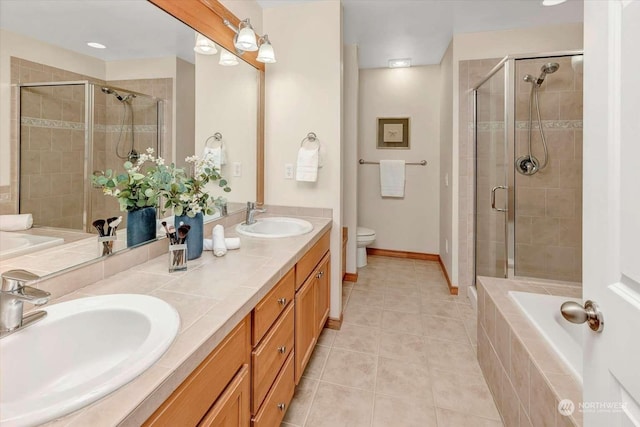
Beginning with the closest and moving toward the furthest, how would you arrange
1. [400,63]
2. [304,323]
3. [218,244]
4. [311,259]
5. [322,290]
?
[218,244]
[304,323]
[311,259]
[322,290]
[400,63]

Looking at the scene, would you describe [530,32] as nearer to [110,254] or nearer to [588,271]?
[588,271]

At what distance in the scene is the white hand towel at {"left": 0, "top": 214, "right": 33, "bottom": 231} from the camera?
35.5 inches

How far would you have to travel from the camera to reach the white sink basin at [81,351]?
52cm

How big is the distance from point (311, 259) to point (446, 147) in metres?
2.27

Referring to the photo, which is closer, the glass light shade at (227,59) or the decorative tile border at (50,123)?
the decorative tile border at (50,123)

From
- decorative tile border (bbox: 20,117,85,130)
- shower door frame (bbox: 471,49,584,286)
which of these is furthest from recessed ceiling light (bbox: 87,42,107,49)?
shower door frame (bbox: 471,49,584,286)

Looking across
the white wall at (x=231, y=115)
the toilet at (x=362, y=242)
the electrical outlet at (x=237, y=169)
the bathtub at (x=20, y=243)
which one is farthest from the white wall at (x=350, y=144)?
the bathtub at (x=20, y=243)

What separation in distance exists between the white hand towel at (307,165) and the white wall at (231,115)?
0.35 metres

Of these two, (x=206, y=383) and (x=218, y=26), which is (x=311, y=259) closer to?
(x=206, y=383)

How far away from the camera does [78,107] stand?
1066 mm

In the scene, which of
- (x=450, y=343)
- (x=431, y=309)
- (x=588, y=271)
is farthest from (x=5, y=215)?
(x=431, y=309)

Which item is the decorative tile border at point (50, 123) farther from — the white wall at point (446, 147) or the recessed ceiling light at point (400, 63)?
the recessed ceiling light at point (400, 63)

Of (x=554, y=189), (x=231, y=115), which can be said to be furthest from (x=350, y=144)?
(x=554, y=189)

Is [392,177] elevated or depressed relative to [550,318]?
elevated
